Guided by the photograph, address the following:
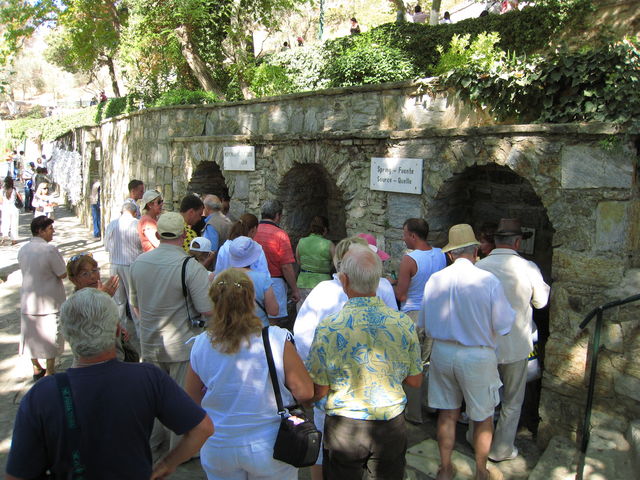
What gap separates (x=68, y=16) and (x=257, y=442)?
1686 centimetres

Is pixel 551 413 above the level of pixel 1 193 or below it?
below

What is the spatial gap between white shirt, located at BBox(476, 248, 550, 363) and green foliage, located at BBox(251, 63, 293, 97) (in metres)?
5.10

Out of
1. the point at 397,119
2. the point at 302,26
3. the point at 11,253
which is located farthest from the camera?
the point at 302,26

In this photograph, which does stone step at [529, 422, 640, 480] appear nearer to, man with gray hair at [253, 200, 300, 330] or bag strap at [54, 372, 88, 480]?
man with gray hair at [253, 200, 300, 330]

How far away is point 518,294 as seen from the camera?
3.71m

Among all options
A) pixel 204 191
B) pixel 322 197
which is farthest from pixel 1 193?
pixel 322 197

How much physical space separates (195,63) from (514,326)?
936 cm

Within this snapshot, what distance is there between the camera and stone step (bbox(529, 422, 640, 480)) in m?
3.26

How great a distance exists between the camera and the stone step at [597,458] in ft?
10.7

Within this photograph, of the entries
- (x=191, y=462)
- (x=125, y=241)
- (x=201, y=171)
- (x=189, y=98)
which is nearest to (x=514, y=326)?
(x=191, y=462)

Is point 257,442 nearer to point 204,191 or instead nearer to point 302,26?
point 204,191

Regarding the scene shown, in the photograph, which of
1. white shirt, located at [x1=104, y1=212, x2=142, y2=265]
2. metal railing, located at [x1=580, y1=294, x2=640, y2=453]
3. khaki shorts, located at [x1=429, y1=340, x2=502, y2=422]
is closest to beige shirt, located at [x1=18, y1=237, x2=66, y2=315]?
white shirt, located at [x1=104, y1=212, x2=142, y2=265]

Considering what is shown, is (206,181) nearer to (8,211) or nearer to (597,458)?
(8,211)

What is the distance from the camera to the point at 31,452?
5.78 ft
